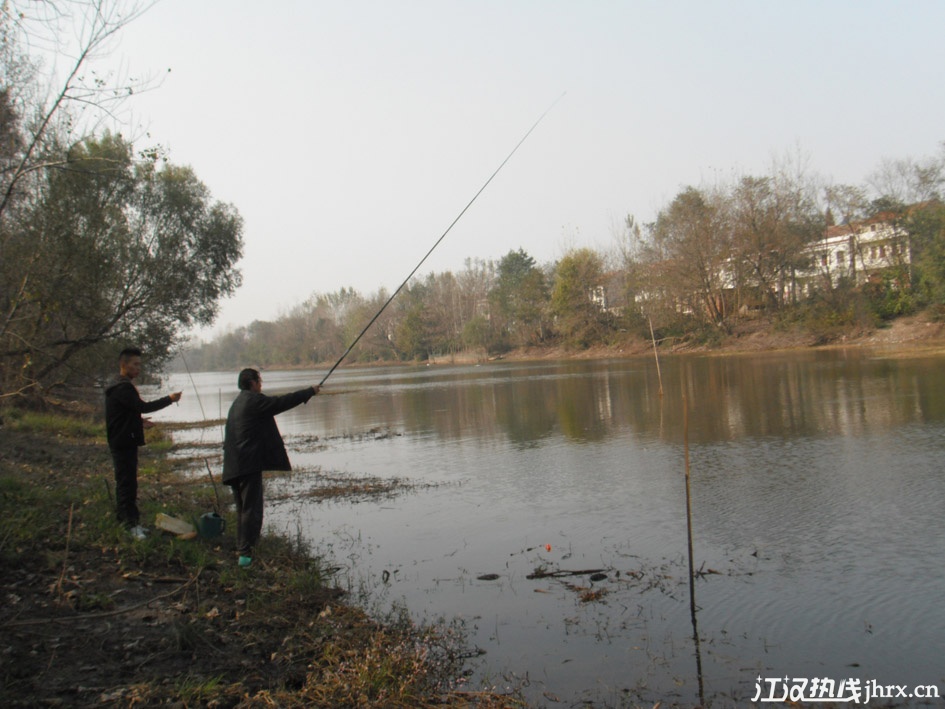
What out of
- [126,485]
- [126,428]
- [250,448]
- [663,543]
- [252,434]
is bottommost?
[663,543]

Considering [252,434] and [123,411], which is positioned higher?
[123,411]

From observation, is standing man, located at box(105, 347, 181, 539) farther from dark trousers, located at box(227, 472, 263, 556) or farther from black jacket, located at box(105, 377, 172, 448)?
dark trousers, located at box(227, 472, 263, 556)

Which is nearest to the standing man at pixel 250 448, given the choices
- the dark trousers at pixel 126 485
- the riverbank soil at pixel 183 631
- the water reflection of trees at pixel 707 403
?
the riverbank soil at pixel 183 631

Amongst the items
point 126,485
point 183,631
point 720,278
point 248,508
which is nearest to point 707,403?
point 248,508

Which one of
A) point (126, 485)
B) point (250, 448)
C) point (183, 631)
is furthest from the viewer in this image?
point (126, 485)

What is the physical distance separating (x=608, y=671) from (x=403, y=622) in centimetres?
188

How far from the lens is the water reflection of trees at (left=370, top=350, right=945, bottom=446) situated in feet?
58.9

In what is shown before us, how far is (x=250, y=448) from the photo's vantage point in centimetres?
749

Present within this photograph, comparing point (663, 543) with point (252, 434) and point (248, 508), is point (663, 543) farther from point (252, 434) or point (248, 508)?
point (252, 434)

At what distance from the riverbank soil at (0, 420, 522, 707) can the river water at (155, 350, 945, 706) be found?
710mm

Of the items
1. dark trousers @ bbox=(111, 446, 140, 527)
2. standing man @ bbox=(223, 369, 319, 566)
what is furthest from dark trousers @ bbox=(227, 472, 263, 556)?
dark trousers @ bbox=(111, 446, 140, 527)

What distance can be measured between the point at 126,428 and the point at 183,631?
320cm

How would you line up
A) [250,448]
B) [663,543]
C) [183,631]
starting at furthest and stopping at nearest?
[663,543] < [250,448] < [183,631]

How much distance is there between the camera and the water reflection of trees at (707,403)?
17938 millimetres
